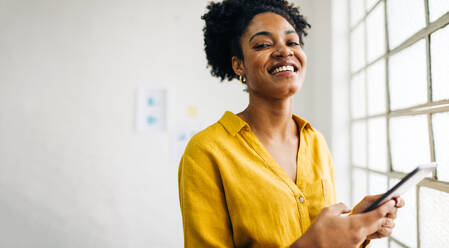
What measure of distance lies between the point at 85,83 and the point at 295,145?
214cm

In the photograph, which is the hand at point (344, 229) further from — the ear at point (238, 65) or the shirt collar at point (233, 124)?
the ear at point (238, 65)

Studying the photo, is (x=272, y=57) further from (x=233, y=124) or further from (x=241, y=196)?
(x=241, y=196)

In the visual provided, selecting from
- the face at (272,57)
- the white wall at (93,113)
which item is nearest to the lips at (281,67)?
the face at (272,57)

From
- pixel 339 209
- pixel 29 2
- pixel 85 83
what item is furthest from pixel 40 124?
pixel 339 209

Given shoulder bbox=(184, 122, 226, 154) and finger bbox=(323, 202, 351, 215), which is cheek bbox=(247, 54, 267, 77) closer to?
shoulder bbox=(184, 122, 226, 154)

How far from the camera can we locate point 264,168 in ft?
2.83

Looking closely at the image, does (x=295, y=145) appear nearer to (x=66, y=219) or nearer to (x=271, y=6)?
(x=271, y=6)

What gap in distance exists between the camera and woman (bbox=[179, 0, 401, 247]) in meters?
0.78

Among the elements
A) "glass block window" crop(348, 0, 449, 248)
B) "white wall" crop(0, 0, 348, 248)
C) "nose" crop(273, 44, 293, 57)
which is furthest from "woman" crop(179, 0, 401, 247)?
"white wall" crop(0, 0, 348, 248)

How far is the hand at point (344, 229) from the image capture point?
2.10ft

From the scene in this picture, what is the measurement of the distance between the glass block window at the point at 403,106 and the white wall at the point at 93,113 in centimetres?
102

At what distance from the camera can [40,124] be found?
100 inches

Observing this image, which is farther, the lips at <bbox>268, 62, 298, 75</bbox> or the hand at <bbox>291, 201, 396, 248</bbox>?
the lips at <bbox>268, 62, 298, 75</bbox>

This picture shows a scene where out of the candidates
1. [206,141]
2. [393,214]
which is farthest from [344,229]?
[206,141]
